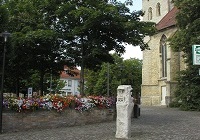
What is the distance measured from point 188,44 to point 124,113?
15795mm

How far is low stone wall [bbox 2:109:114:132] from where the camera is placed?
42.9 feet

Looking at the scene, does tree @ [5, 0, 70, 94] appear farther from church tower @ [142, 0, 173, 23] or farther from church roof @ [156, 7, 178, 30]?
church tower @ [142, 0, 173, 23]

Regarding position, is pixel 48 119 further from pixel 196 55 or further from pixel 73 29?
pixel 196 55

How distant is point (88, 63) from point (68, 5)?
4119 millimetres

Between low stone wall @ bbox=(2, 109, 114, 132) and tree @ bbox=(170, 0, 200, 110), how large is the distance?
11.6 meters

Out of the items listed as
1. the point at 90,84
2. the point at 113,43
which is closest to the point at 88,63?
the point at 113,43

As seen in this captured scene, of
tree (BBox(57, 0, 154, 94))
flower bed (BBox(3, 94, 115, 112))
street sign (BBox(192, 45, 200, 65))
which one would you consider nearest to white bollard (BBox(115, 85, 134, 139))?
street sign (BBox(192, 45, 200, 65))

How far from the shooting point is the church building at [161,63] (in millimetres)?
38875

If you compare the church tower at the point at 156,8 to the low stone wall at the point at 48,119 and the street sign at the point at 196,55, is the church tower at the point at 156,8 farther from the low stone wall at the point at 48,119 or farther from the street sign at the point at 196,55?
the street sign at the point at 196,55

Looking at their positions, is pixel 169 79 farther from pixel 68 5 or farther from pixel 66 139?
pixel 66 139

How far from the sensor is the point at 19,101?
43.4 feet

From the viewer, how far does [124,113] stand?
37.9 ft

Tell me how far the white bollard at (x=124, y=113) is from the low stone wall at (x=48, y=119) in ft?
12.4

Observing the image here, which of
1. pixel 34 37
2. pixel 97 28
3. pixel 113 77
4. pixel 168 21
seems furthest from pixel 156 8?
pixel 34 37
